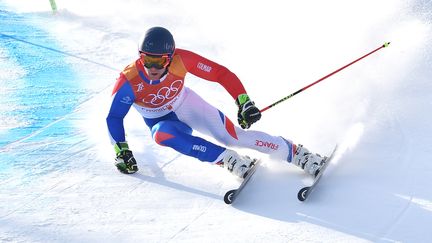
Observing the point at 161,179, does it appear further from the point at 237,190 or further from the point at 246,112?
the point at 246,112

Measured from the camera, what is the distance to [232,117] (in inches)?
216

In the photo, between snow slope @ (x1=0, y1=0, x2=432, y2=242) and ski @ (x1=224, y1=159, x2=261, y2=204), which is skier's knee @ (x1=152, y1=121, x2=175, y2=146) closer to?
snow slope @ (x1=0, y1=0, x2=432, y2=242)

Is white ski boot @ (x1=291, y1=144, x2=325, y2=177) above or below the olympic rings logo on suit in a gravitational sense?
below

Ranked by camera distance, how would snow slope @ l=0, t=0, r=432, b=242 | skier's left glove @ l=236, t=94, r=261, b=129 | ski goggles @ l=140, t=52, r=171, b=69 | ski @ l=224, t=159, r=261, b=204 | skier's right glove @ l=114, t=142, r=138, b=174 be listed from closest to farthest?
1. snow slope @ l=0, t=0, r=432, b=242
2. ski @ l=224, t=159, r=261, b=204
3. ski goggles @ l=140, t=52, r=171, b=69
4. skier's left glove @ l=236, t=94, r=261, b=129
5. skier's right glove @ l=114, t=142, r=138, b=174

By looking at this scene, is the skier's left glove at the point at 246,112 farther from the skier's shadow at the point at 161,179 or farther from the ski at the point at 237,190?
the skier's shadow at the point at 161,179

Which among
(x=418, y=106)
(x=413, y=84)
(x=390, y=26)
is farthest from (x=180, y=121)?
(x=390, y=26)

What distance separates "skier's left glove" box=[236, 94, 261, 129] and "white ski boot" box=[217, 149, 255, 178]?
0.82 ft

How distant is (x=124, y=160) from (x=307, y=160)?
138cm

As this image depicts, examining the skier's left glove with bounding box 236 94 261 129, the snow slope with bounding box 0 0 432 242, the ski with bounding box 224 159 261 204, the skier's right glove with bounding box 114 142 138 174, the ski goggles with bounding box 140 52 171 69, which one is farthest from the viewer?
the skier's right glove with bounding box 114 142 138 174

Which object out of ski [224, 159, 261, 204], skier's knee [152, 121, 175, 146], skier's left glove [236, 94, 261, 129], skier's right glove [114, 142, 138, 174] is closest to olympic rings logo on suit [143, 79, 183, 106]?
skier's knee [152, 121, 175, 146]

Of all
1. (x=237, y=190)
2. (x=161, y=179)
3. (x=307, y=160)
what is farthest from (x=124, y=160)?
(x=307, y=160)

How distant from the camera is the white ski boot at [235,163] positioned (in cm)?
404

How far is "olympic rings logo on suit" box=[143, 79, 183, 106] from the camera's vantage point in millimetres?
4242

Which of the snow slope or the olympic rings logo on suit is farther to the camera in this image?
the olympic rings logo on suit
